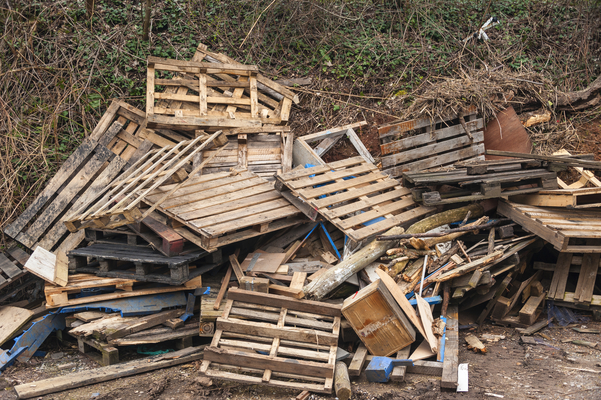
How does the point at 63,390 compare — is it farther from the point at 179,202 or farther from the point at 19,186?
the point at 19,186

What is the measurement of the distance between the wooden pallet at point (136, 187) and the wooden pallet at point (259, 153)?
28cm

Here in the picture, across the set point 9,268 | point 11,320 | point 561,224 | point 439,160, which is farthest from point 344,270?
point 9,268

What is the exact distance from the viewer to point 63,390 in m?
3.98

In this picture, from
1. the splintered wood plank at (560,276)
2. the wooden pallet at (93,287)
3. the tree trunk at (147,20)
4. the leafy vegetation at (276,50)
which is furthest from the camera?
the tree trunk at (147,20)

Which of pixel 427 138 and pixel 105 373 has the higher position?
pixel 427 138

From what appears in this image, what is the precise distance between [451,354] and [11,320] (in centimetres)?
430

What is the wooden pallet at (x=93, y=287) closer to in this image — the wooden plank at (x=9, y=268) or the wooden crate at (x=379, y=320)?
the wooden plank at (x=9, y=268)

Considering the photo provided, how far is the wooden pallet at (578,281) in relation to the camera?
15.6ft

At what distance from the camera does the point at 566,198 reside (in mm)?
5035

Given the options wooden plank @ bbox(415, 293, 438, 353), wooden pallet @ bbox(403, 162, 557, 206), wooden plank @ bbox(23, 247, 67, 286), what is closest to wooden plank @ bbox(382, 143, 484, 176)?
wooden pallet @ bbox(403, 162, 557, 206)

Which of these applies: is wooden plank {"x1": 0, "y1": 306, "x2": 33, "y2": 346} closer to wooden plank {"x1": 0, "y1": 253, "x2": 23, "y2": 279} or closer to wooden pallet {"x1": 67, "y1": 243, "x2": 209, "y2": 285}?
wooden plank {"x1": 0, "y1": 253, "x2": 23, "y2": 279}

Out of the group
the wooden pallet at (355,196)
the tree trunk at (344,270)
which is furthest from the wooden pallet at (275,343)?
the wooden pallet at (355,196)

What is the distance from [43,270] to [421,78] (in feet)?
19.3

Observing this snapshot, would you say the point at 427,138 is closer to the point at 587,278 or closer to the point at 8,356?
the point at 587,278
